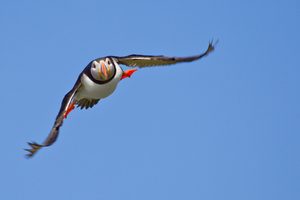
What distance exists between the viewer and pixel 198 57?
4206cm

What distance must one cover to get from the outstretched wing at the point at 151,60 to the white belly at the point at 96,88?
5.77 feet

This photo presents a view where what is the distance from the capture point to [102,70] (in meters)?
36.2

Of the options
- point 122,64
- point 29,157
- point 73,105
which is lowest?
point 29,157


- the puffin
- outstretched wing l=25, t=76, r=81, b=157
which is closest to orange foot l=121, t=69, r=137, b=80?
the puffin

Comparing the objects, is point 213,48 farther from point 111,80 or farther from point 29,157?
point 29,157

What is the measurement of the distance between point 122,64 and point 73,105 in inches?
147

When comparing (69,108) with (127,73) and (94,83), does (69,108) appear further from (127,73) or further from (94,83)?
(127,73)

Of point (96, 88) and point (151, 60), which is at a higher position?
point (151, 60)

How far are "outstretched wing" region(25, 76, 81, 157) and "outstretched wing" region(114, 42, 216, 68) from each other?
2723 mm

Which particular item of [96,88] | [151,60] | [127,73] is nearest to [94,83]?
[96,88]

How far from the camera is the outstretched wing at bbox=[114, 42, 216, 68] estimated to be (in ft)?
130

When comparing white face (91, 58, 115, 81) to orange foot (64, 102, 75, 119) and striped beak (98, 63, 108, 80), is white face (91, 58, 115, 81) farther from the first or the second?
orange foot (64, 102, 75, 119)

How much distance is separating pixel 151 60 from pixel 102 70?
4.97 m

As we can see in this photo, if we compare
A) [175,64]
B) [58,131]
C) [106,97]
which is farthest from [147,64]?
[58,131]
